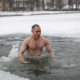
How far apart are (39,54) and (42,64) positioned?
40 centimetres

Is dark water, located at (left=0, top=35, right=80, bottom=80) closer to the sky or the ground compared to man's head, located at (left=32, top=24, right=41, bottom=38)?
closer to the ground

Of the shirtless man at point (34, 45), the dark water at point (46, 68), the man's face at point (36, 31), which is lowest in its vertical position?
the dark water at point (46, 68)

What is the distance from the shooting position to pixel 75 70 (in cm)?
743

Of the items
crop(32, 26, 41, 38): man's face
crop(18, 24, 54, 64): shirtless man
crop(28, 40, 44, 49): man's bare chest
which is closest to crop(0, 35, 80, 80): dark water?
crop(18, 24, 54, 64): shirtless man

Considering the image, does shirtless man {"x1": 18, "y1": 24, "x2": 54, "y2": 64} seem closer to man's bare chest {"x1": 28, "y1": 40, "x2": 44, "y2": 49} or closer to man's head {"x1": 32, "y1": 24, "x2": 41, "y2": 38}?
man's bare chest {"x1": 28, "y1": 40, "x2": 44, "y2": 49}

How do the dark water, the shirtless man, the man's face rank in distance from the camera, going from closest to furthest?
the dark water → the man's face → the shirtless man

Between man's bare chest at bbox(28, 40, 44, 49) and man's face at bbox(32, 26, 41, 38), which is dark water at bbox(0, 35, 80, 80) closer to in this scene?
man's bare chest at bbox(28, 40, 44, 49)

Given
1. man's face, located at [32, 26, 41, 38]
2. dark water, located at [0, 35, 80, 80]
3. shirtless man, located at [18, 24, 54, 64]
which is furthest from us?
shirtless man, located at [18, 24, 54, 64]

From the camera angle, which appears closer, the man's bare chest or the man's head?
the man's head

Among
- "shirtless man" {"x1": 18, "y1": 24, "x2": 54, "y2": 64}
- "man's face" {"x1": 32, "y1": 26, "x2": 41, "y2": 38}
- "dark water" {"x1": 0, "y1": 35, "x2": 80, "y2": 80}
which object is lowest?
"dark water" {"x1": 0, "y1": 35, "x2": 80, "y2": 80}

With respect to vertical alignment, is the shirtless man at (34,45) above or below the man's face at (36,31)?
below

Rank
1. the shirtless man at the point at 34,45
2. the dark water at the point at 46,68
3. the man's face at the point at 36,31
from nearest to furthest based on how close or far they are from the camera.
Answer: the dark water at the point at 46,68
the man's face at the point at 36,31
the shirtless man at the point at 34,45

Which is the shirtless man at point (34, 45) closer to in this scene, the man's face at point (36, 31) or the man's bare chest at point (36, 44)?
the man's bare chest at point (36, 44)

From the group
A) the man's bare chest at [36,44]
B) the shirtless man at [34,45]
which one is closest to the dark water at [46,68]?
the shirtless man at [34,45]
